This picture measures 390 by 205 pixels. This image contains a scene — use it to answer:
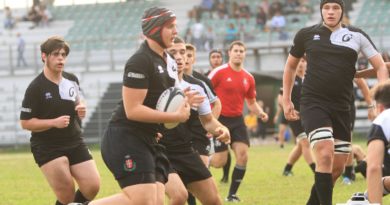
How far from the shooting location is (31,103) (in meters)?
10.4

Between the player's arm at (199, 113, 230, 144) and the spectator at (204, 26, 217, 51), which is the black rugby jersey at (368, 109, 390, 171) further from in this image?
the spectator at (204, 26, 217, 51)

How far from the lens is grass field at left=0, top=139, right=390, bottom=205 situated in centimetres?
1390

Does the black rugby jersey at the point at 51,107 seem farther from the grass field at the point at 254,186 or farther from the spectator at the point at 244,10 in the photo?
the spectator at the point at 244,10

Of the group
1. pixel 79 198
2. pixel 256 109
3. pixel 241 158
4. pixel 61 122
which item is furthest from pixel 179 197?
pixel 256 109

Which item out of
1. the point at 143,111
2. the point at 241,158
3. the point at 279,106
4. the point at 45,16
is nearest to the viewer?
the point at 143,111

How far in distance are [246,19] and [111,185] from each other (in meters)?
22.2

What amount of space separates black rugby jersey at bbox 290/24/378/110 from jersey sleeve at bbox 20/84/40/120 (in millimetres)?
2960

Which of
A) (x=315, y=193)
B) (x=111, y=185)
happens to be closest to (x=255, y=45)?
(x=111, y=185)

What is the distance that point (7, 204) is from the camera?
562 inches

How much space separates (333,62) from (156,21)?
10.4 ft

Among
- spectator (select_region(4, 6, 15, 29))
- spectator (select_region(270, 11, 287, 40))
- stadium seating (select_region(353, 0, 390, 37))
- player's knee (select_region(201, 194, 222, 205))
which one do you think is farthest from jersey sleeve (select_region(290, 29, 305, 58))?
spectator (select_region(4, 6, 15, 29))

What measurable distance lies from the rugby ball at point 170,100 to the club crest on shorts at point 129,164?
463 millimetres

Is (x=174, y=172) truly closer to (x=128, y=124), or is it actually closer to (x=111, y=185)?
(x=128, y=124)

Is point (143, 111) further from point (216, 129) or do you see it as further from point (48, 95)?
point (48, 95)
